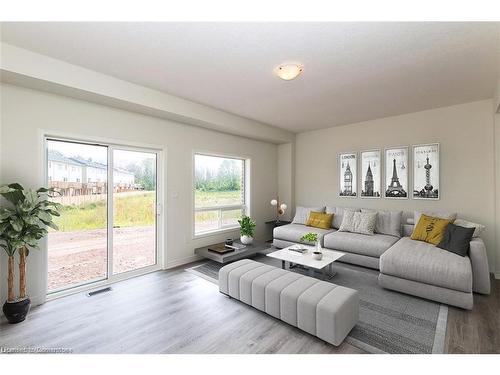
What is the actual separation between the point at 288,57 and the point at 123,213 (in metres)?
Answer: 3.12

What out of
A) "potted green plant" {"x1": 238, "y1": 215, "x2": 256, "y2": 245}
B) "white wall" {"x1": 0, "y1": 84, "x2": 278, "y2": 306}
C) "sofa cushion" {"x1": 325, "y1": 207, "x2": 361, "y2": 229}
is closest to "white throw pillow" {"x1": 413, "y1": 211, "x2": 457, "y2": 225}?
→ "sofa cushion" {"x1": 325, "y1": 207, "x2": 361, "y2": 229}

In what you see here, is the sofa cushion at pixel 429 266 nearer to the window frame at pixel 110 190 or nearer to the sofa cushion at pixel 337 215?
the sofa cushion at pixel 337 215

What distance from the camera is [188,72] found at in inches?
106

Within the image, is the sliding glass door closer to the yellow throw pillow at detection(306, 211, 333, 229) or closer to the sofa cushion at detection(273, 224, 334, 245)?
the sofa cushion at detection(273, 224, 334, 245)

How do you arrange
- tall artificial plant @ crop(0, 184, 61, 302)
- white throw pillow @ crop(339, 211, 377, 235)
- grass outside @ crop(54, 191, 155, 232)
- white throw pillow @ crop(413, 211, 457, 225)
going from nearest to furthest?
tall artificial plant @ crop(0, 184, 61, 302), grass outside @ crop(54, 191, 155, 232), white throw pillow @ crop(413, 211, 457, 225), white throw pillow @ crop(339, 211, 377, 235)

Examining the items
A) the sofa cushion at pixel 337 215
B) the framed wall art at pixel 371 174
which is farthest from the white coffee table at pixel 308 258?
the framed wall art at pixel 371 174

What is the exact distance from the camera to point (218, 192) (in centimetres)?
482

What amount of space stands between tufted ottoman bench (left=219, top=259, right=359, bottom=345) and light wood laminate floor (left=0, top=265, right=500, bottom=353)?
0.35ft

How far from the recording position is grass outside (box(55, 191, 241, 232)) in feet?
9.78

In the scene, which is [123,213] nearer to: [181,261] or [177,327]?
[181,261]

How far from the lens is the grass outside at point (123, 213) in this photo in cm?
298

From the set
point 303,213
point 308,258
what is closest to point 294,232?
point 303,213
